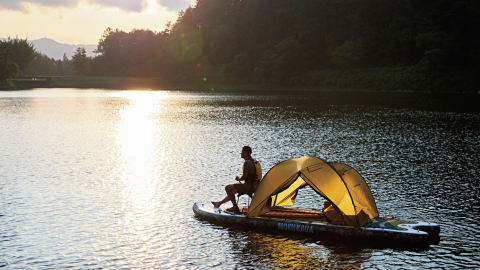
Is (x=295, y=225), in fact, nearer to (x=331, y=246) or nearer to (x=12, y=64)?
(x=331, y=246)

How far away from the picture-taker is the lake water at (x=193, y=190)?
11.9 meters

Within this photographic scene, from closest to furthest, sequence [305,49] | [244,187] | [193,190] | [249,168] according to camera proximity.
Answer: [249,168] → [244,187] → [193,190] → [305,49]

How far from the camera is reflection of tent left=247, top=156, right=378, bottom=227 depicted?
13602 millimetres

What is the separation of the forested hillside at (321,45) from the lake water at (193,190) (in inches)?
2155

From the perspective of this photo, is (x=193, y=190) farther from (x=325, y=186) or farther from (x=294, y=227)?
(x=325, y=186)

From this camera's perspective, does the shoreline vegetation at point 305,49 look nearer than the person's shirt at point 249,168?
No

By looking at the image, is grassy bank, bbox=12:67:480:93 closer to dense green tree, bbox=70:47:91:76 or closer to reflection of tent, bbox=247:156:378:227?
dense green tree, bbox=70:47:91:76

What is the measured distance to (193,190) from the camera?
18.8 meters

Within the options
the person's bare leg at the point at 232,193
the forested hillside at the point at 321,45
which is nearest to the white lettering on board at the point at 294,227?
the person's bare leg at the point at 232,193

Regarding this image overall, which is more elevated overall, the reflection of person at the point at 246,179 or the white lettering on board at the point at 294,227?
the reflection of person at the point at 246,179

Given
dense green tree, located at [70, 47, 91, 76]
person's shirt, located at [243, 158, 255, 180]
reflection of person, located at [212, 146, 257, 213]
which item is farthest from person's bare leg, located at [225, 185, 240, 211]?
dense green tree, located at [70, 47, 91, 76]

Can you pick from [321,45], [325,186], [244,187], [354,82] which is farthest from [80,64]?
[325,186]

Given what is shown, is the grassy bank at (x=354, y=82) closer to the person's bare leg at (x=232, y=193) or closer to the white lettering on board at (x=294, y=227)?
the person's bare leg at (x=232, y=193)

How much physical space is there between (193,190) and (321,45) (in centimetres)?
10777
